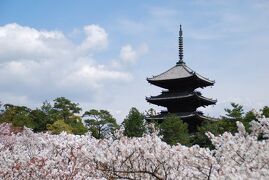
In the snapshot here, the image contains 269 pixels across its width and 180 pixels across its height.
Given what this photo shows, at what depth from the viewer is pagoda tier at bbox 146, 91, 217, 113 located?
131ft

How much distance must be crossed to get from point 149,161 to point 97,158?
81 cm

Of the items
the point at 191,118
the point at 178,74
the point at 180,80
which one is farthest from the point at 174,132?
the point at 178,74

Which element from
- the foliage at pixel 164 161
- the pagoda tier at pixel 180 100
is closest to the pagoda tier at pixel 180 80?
the pagoda tier at pixel 180 100

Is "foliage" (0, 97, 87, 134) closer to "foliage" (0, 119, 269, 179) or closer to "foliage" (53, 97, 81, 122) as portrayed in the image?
"foliage" (53, 97, 81, 122)

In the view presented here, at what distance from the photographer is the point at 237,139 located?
6.55m

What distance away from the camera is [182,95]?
40.0 m

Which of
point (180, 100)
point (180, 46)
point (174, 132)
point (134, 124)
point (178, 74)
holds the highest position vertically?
point (180, 46)

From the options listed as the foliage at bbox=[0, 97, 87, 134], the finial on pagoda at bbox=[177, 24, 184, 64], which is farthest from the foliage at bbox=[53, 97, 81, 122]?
the finial on pagoda at bbox=[177, 24, 184, 64]

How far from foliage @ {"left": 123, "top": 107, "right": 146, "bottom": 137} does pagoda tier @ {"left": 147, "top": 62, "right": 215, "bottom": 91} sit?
27.1 ft

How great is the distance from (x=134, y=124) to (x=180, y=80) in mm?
9208

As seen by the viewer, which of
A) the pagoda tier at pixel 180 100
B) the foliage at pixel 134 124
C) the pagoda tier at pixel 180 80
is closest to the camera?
the foliage at pixel 134 124

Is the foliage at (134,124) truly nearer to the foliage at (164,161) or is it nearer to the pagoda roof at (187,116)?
the pagoda roof at (187,116)

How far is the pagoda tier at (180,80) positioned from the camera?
134ft

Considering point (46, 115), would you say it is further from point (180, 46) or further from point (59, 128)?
point (180, 46)
